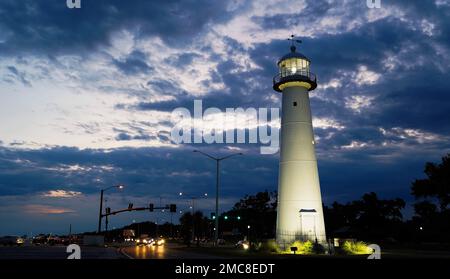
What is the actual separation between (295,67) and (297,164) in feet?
31.6

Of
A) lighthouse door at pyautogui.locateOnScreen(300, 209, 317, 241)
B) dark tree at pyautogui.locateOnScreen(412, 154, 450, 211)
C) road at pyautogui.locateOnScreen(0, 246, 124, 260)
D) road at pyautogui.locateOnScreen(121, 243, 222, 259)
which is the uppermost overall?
dark tree at pyautogui.locateOnScreen(412, 154, 450, 211)

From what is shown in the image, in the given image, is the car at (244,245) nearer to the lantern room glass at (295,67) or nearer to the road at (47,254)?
the road at (47,254)

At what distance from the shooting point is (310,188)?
42.6 m

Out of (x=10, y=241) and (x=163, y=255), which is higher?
(x=10, y=241)

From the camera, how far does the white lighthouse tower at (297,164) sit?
42.5 metres

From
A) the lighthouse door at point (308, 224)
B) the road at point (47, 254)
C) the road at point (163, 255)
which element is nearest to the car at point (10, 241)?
the road at point (47, 254)

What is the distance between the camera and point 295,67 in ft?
149

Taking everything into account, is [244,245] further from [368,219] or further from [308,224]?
[368,219]

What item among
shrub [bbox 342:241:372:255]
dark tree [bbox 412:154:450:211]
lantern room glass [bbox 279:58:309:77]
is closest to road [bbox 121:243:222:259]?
shrub [bbox 342:241:372:255]

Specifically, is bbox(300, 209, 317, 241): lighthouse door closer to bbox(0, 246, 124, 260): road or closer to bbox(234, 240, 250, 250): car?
bbox(234, 240, 250, 250): car

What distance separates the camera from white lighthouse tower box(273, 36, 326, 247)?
42.5 m

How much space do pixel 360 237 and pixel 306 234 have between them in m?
36.2

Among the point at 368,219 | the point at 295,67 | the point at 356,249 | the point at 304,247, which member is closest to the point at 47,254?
the point at 304,247
